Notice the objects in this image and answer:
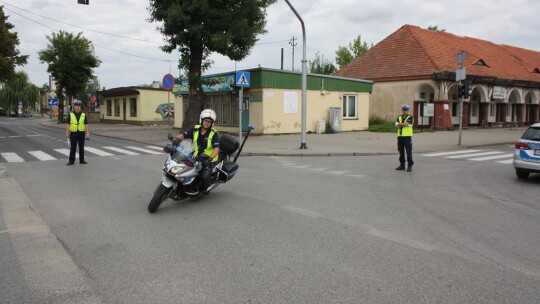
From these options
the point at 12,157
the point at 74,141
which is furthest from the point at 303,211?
the point at 12,157

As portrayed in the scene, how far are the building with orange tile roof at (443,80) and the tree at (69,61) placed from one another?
2584cm

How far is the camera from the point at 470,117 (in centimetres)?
3625

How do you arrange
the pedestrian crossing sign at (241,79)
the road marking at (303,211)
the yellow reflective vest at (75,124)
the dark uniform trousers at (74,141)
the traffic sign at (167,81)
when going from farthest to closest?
the traffic sign at (167,81)
the pedestrian crossing sign at (241,79)
the yellow reflective vest at (75,124)
the dark uniform trousers at (74,141)
the road marking at (303,211)

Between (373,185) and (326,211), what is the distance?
2.78 metres

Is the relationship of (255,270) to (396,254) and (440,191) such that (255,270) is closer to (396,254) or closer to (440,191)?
(396,254)

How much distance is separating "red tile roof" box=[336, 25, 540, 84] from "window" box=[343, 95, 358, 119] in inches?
245

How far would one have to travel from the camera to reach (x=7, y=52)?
30188 millimetres

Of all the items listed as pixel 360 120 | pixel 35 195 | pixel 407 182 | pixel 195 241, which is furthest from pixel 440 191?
pixel 360 120

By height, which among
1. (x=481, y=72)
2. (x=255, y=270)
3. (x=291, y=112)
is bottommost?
(x=255, y=270)

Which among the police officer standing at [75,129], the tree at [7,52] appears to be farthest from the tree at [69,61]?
the police officer standing at [75,129]

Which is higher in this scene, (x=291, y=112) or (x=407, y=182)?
(x=291, y=112)

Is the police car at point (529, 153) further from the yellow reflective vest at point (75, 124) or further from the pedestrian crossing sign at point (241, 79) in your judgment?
the yellow reflective vest at point (75, 124)

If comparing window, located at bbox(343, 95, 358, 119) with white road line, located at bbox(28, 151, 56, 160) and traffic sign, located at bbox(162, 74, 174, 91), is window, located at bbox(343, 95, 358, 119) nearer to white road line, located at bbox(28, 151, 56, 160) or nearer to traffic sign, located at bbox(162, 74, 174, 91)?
traffic sign, located at bbox(162, 74, 174, 91)

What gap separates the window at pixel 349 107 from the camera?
2812cm
